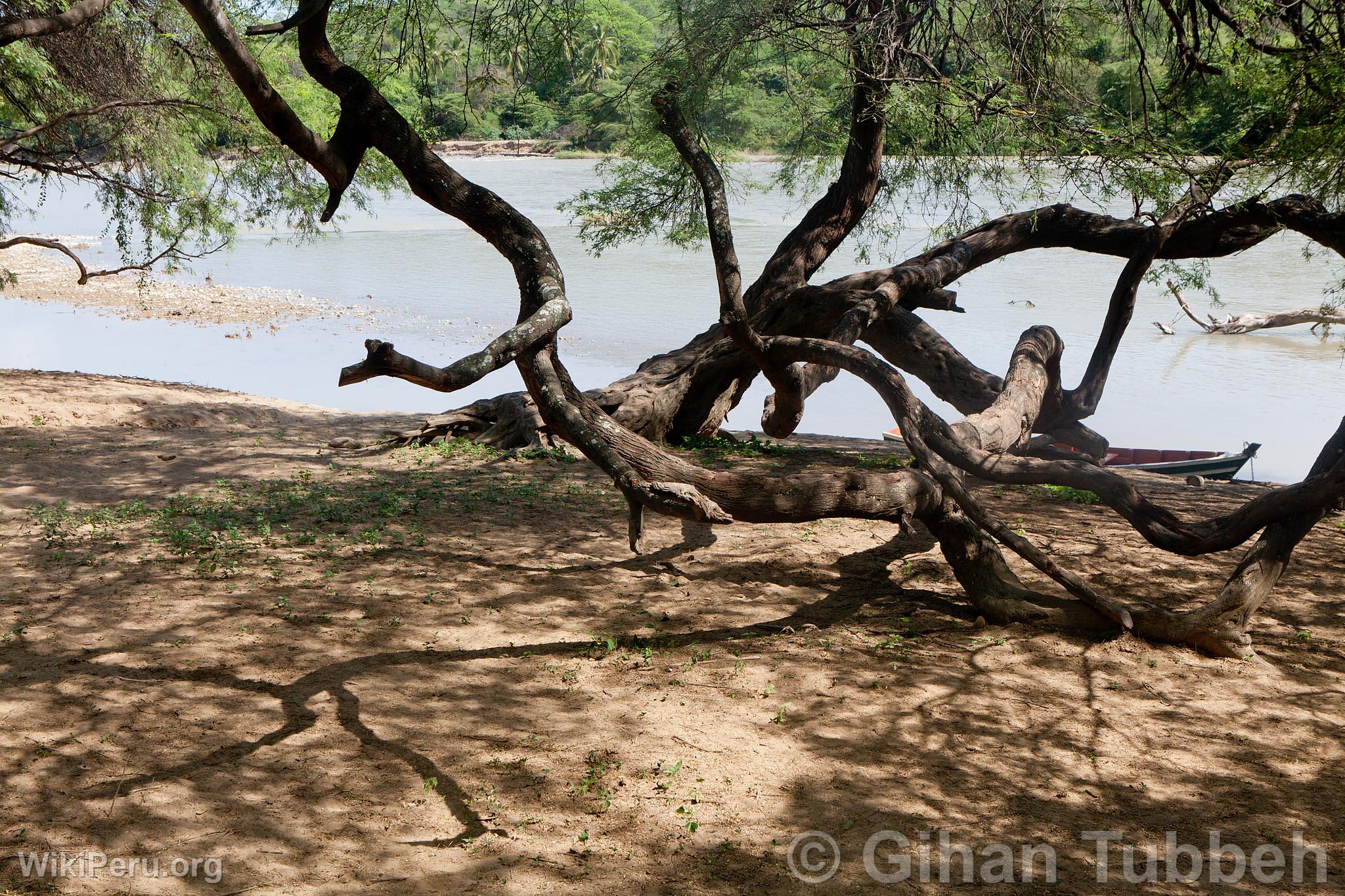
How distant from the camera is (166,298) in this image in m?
20.8

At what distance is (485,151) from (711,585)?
26514 millimetres

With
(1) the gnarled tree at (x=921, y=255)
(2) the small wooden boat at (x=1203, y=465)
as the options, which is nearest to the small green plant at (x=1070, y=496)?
(1) the gnarled tree at (x=921, y=255)

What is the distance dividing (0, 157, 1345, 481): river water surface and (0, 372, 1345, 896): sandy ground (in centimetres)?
567

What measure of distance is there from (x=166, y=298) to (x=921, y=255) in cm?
1768

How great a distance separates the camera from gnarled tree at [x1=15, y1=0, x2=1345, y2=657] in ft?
13.8

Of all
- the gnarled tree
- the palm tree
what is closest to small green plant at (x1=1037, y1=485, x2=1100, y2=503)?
the gnarled tree

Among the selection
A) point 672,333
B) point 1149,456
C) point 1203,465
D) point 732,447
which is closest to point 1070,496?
point 732,447

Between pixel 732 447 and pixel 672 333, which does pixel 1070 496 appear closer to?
pixel 732 447

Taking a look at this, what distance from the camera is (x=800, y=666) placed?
4297 mm

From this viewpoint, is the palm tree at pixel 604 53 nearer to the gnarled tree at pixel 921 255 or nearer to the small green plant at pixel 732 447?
the gnarled tree at pixel 921 255

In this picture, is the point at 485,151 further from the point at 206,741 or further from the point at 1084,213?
Answer: the point at 206,741

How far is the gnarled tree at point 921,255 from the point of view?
4.22 meters

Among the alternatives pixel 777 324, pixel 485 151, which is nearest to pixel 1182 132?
pixel 777 324

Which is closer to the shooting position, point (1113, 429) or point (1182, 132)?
point (1182, 132)
